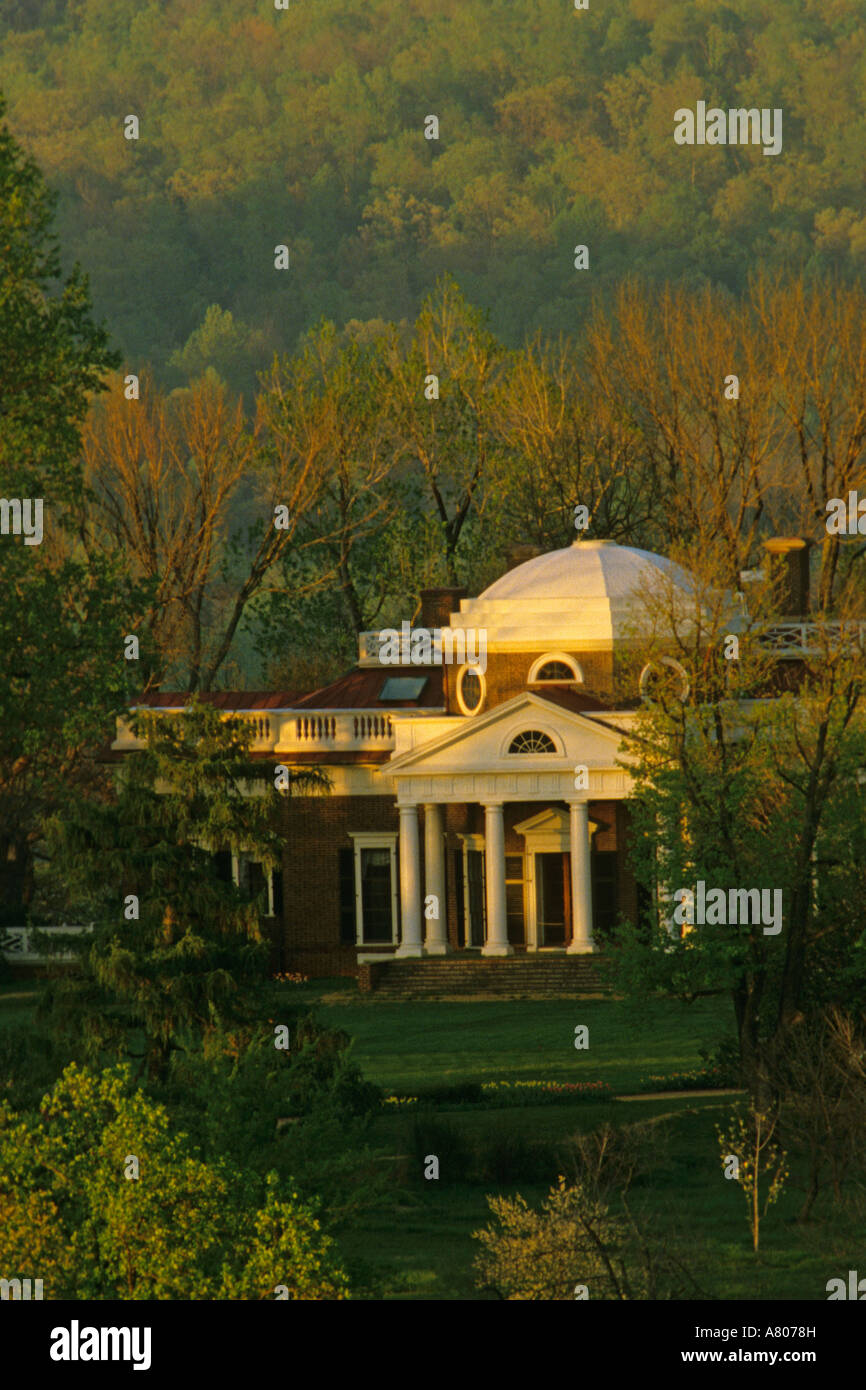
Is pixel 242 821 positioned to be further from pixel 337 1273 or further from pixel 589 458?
pixel 589 458

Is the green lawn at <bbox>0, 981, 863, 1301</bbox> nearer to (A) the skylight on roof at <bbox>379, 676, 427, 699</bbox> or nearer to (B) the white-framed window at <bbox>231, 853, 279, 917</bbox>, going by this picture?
(B) the white-framed window at <bbox>231, 853, 279, 917</bbox>

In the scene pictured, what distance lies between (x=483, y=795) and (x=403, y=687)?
6.26 m

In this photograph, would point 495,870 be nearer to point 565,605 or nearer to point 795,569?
point 565,605

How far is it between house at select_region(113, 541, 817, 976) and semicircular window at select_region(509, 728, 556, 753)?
4cm

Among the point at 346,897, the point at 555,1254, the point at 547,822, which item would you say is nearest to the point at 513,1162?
the point at 555,1254

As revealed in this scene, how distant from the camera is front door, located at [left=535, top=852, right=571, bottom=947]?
186 ft

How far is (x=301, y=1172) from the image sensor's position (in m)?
22.9

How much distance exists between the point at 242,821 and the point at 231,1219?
14636 mm

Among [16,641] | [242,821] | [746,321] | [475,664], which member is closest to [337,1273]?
[242,821]

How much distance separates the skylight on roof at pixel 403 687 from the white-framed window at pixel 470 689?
2847 millimetres

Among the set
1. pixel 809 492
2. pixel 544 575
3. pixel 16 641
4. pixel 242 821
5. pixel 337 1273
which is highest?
pixel 809 492

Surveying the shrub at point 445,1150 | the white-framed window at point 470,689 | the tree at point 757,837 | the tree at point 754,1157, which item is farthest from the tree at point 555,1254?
the white-framed window at point 470,689

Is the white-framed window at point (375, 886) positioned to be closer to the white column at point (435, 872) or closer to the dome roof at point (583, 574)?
the white column at point (435, 872)

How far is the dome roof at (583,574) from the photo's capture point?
186 feet
